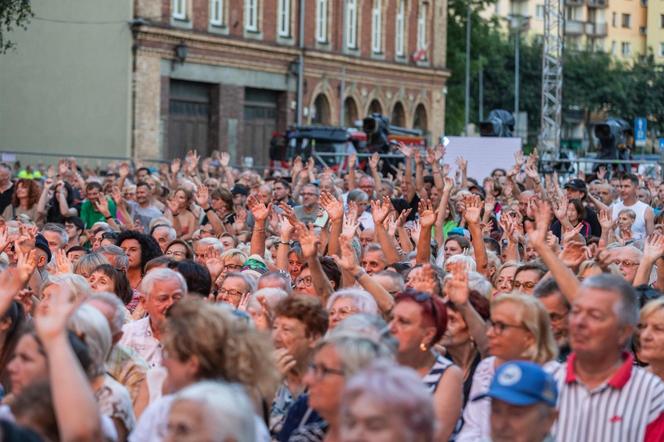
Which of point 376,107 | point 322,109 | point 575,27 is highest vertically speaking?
point 575,27

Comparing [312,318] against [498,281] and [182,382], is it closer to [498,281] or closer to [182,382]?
[182,382]

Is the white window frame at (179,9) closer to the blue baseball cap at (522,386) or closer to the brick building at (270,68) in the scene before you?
the brick building at (270,68)

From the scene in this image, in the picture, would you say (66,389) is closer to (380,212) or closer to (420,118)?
(380,212)

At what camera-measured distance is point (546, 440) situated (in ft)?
20.2

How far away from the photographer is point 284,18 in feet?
168

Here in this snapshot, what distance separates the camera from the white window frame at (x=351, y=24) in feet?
179

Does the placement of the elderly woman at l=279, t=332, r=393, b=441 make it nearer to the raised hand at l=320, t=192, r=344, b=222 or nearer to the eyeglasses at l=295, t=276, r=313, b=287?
the eyeglasses at l=295, t=276, r=313, b=287

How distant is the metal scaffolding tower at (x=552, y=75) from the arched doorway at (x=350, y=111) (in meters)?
19.6

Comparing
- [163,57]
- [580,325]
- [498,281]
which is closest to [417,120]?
[163,57]

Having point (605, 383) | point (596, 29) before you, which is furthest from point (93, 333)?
point (596, 29)

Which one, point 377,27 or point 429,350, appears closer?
point 429,350

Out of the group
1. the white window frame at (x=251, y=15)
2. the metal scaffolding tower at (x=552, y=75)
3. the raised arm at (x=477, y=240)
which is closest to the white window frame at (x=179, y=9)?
the white window frame at (x=251, y=15)

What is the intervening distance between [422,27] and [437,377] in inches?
2108

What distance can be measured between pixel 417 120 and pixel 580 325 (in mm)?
53994
